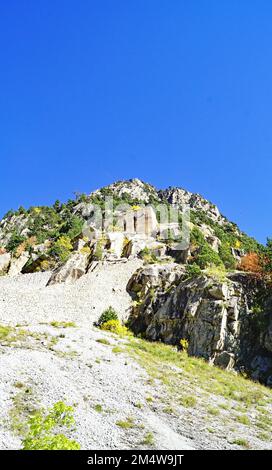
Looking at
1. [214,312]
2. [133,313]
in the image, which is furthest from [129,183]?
[214,312]

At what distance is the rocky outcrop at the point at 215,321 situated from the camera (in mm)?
33125

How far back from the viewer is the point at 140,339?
3734cm

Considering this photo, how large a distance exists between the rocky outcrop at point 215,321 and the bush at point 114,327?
2.26 m

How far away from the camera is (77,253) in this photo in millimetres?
56656

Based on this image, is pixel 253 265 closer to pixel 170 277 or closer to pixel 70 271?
pixel 170 277

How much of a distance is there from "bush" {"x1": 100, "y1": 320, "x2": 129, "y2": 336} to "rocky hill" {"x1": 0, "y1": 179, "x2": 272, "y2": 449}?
1.88 meters

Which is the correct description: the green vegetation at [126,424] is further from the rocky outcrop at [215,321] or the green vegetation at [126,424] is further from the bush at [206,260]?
the bush at [206,260]

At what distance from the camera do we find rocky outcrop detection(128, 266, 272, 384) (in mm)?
33125

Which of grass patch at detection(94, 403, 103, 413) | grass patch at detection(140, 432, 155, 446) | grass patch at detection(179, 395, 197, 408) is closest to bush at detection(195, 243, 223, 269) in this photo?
grass patch at detection(179, 395, 197, 408)

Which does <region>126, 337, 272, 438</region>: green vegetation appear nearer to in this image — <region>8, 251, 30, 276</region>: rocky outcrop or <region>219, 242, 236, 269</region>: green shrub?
<region>219, 242, 236, 269</region>: green shrub

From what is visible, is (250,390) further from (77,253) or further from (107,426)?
(77,253)

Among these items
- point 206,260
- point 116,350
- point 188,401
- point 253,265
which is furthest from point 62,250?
Answer: point 188,401

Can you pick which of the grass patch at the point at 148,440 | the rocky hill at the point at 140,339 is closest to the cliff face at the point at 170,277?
the rocky hill at the point at 140,339
